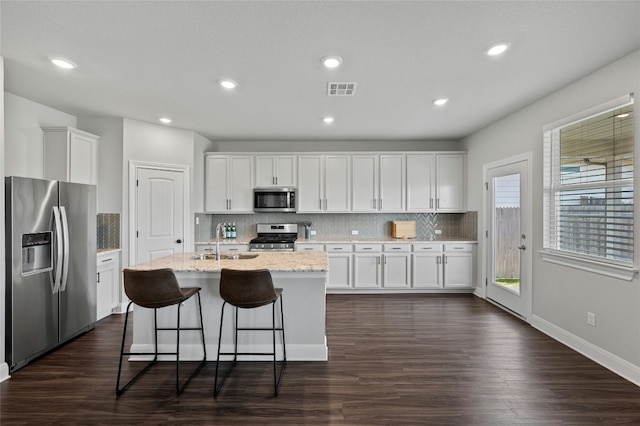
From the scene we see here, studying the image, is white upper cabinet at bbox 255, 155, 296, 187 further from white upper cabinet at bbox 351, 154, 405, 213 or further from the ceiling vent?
the ceiling vent

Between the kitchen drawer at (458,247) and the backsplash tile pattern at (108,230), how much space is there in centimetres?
495

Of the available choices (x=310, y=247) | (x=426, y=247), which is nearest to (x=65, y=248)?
(x=310, y=247)

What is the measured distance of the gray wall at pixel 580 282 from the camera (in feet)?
8.14

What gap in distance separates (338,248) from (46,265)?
3634 millimetres

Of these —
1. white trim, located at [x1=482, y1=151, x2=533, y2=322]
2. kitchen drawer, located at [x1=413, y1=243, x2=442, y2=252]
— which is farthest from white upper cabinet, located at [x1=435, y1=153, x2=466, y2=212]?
kitchen drawer, located at [x1=413, y1=243, x2=442, y2=252]

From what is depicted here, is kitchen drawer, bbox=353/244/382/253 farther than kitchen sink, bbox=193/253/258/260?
Yes

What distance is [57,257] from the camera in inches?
118

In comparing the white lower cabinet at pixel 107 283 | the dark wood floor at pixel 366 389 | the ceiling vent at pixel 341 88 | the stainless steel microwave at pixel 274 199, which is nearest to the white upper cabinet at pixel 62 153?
the white lower cabinet at pixel 107 283

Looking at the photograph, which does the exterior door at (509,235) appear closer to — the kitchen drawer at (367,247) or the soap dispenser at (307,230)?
the kitchen drawer at (367,247)

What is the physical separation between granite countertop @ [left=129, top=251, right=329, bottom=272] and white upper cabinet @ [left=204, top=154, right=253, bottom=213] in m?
2.16

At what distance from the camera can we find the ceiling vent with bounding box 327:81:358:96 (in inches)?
120

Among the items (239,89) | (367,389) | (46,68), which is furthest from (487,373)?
(46,68)

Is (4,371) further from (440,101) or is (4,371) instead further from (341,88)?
(440,101)

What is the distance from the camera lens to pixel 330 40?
89.5 inches
